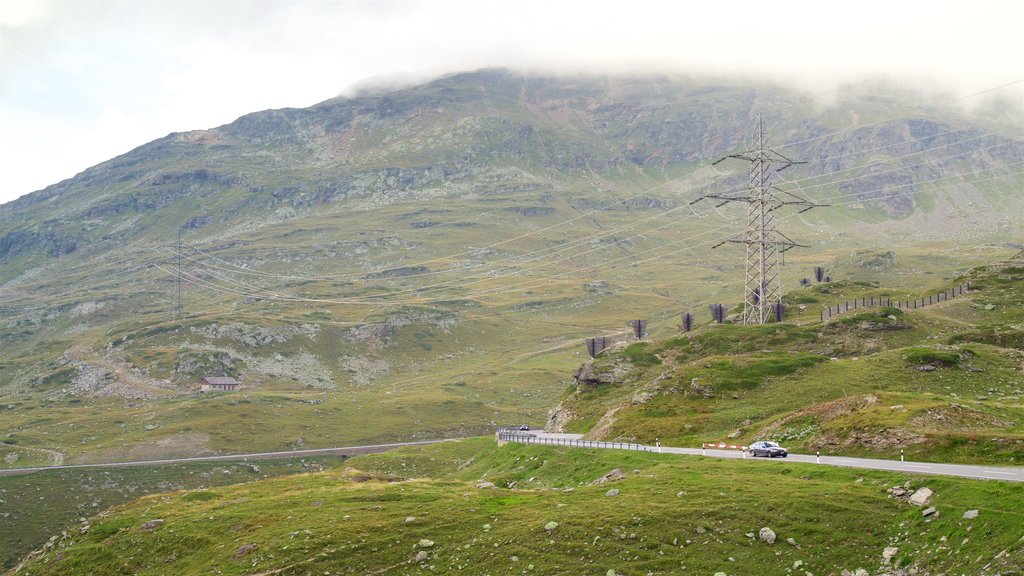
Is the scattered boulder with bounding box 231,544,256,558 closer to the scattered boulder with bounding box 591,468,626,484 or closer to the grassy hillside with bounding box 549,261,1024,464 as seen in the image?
the scattered boulder with bounding box 591,468,626,484

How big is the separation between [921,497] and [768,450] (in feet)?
69.8

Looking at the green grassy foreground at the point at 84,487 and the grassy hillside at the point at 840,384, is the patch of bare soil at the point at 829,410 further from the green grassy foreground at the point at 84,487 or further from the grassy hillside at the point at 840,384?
the green grassy foreground at the point at 84,487

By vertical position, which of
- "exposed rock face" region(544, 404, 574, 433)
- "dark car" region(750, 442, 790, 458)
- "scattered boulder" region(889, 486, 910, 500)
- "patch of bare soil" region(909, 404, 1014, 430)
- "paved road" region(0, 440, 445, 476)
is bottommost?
"paved road" region(0, 440, 445, 476)

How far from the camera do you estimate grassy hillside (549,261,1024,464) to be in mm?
61750

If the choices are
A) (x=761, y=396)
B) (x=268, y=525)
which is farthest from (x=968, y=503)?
(x=761, y=396)

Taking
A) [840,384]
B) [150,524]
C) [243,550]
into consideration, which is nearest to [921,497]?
[243,550]

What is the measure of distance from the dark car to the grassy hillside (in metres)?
3.58

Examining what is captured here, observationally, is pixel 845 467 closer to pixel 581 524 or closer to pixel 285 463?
pixel 581 524

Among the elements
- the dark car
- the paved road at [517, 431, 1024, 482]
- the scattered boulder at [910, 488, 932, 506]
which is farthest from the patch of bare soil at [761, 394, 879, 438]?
the scattered boulder at [910, 488, 932, 506]

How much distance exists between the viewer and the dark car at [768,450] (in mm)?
63819

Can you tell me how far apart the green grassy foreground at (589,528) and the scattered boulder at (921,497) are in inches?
20.8

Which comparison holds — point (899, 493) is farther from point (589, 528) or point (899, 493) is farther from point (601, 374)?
point (601, 374)

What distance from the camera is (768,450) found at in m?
64.1

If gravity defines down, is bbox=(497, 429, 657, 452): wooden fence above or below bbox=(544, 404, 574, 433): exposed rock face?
above
